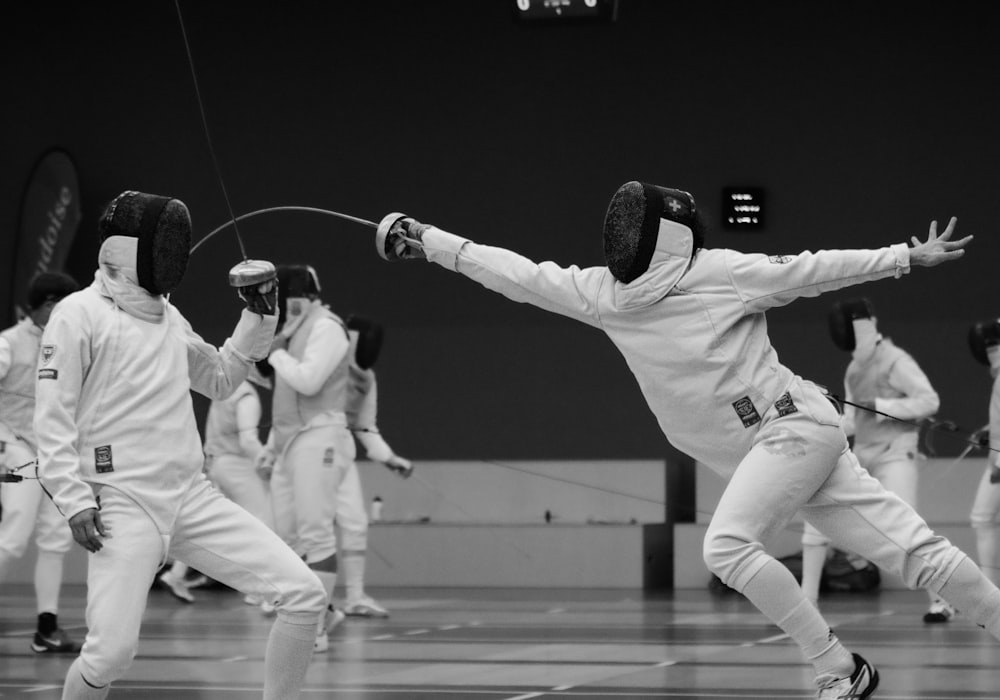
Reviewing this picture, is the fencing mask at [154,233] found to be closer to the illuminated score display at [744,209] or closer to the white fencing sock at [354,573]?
the white fencing sock at [354,573]

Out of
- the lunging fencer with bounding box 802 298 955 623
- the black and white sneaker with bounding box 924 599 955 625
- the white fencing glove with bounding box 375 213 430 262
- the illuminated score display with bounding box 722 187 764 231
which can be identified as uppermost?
the white fencing glove with bounding box 375 213 430 262

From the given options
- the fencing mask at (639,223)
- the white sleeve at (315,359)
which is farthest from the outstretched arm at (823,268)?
the white sleeve at (315,359)

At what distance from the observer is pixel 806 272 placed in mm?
3514

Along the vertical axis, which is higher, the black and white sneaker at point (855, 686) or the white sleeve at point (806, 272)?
the white sleeve at point (806, 272)

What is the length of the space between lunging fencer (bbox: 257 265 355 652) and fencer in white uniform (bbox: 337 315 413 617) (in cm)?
83

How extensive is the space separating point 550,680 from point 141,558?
75.8 inches

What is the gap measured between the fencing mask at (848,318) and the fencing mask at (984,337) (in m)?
0.50

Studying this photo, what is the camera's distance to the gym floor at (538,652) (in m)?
4.56

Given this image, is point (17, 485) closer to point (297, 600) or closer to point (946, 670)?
point (297, 600)

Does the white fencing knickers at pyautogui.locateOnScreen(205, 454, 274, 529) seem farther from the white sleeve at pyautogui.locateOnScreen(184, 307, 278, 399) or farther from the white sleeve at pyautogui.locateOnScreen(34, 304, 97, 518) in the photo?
the white sleeve at pyautogui.locateOnScreen(34, 304, 97, 518)

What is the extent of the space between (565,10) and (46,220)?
16.0 feet

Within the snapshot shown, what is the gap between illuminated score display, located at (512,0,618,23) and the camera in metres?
7.52

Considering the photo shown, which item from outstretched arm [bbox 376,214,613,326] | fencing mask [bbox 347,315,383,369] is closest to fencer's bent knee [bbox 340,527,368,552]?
fencing mask [bbox 347,315,383,369]

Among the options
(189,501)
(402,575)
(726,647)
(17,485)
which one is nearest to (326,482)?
(17,485)
